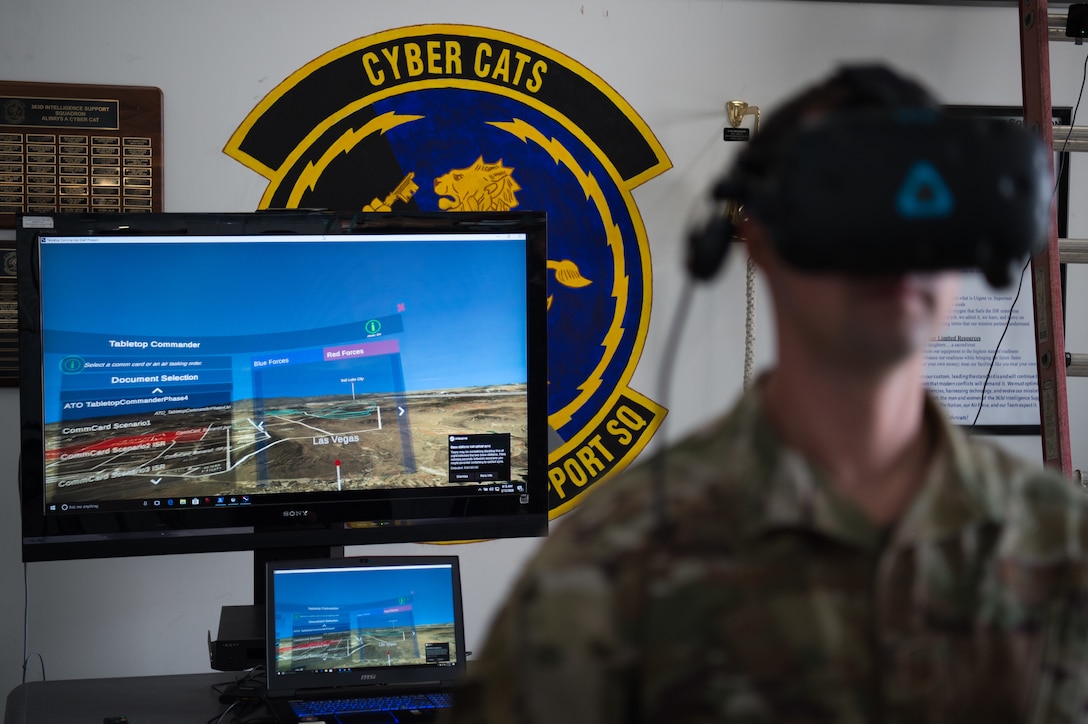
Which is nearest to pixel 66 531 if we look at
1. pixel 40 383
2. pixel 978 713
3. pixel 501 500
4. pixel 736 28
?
pixel 40 383

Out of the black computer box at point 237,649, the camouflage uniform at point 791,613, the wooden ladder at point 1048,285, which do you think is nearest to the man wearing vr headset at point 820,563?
the camouflage uniform at point 791,613

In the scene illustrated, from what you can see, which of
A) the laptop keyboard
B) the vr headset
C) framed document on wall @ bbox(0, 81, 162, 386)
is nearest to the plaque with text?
framed document on wall @ bbox(0, 81, 162, 386)

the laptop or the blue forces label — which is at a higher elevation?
the blue forces label

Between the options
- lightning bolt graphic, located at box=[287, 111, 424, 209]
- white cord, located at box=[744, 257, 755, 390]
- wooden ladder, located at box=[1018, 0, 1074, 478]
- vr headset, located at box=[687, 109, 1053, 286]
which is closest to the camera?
vr headset, located at box=[687, 109, 1053, 286]

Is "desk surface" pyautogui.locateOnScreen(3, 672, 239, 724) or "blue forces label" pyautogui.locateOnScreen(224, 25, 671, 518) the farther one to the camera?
"blue forces label" pyautogui.locateOnScreen(224, 25, 671, 518)

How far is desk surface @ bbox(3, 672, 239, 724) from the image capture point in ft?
5.35

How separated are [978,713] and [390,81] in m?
2.33

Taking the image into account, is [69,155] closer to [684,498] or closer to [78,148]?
[78,148]

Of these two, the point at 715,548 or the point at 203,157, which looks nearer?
the point at 715,548

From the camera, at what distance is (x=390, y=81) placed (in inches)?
105

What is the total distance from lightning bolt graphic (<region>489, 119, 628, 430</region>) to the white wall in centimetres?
10

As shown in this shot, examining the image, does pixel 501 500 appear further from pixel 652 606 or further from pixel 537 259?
pixel 652 606

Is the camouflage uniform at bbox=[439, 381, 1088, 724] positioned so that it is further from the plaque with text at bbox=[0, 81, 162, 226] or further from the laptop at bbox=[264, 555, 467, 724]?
the plaque with text at bbox=[0, 81, 162, 226]

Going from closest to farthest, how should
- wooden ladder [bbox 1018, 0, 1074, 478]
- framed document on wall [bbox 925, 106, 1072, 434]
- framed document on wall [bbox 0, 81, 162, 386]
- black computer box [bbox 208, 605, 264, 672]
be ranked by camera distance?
black computer box [bbox 208, 605, 264, 672] → wooden ladder [bbox 1018, 0, 1074, 478] → framed document on wall [bbox 0, 81, 162, 386] → framed document on wall [bbox 925, 106, 1072, 434]
